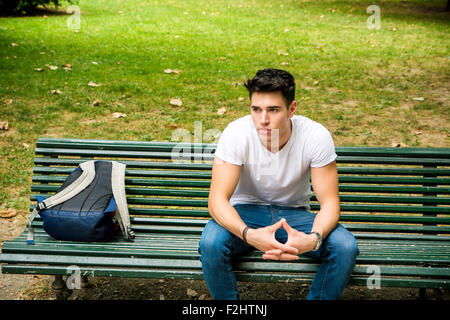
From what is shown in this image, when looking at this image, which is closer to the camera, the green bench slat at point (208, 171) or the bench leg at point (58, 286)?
the bench leg at point (58, 286)

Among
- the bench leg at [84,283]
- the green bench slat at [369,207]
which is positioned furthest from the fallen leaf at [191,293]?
the bench leg at [84,283]

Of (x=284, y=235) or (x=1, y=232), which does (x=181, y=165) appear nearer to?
(x=284, y=235)

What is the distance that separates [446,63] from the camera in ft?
27.0

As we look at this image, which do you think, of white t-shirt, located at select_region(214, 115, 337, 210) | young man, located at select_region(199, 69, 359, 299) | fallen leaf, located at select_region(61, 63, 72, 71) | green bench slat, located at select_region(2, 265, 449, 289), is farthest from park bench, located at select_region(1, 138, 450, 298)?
fallen leaf, located at select_region(61, 63, 72, 71)

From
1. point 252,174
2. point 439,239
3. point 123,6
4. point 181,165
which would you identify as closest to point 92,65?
point 181,165

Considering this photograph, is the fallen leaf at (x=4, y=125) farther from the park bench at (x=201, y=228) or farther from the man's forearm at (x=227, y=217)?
the man's forearm at (x=227, y=217)

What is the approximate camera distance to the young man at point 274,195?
8.27 feet

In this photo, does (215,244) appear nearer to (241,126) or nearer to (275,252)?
(275,252)

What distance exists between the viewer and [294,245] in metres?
2.51

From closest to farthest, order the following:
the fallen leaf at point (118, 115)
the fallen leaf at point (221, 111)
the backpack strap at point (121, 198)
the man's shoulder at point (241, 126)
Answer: the man's shoulder at point (241, 126), the backpack strap at point (121, 198), the fallen leaf at point (118, 115), the fallen leaf at point (221, 111)

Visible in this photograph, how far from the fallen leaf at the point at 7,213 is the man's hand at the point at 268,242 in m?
2.50

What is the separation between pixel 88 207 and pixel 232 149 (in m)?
0.93

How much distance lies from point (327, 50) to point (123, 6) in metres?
7.74

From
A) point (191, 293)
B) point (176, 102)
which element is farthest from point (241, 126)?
point (176, 102)
